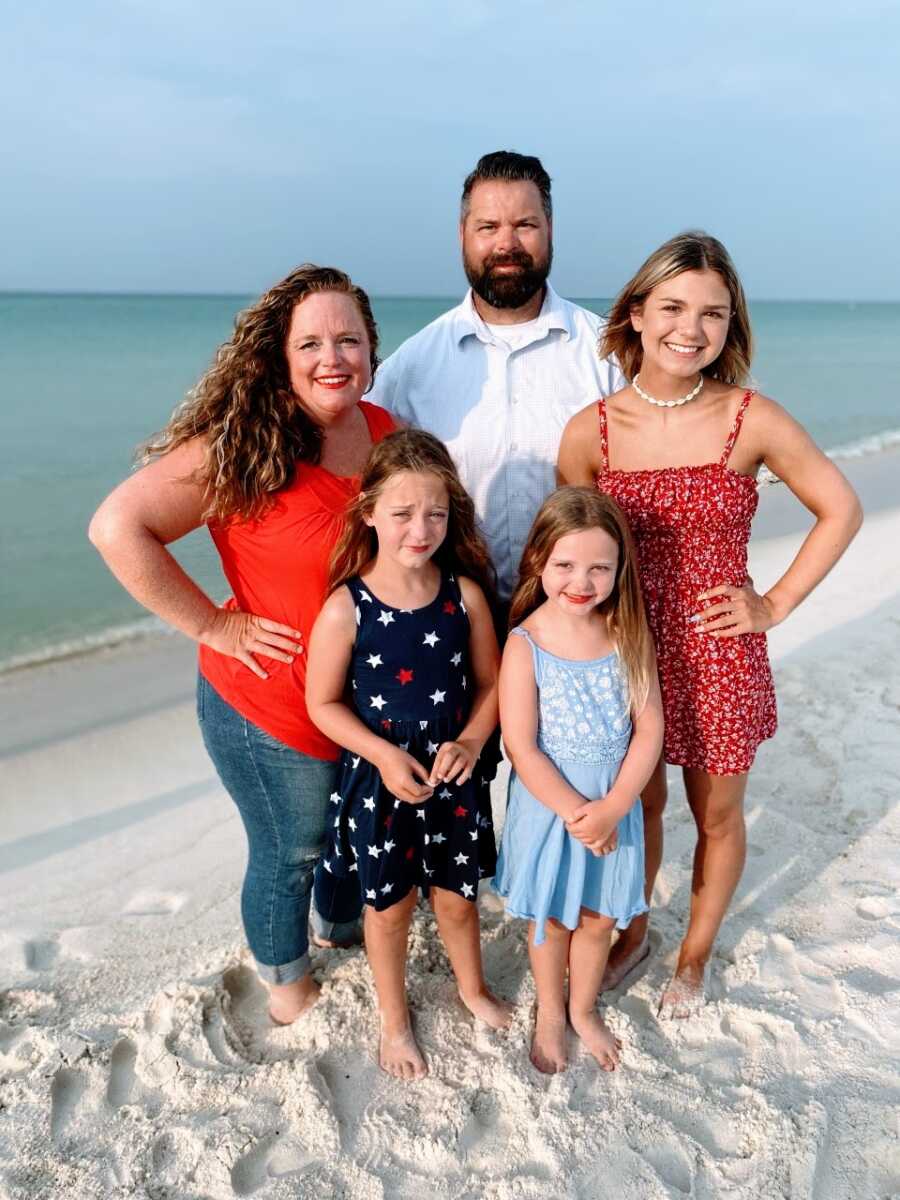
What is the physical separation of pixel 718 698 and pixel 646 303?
114 cm

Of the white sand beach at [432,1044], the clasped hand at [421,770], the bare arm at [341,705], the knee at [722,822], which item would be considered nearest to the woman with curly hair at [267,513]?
the bare arm at [341,705]

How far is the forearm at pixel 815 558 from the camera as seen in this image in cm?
256

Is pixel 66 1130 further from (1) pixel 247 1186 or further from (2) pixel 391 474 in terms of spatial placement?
(2) pixel 391 474

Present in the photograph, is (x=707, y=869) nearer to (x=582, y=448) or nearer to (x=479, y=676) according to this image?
(x=479, y=676)

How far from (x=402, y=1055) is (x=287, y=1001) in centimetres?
44

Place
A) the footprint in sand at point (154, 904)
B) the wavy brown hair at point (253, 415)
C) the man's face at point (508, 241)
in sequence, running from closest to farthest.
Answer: the wavy brown hair at point (253, 415), the man's face at point (508, 241), the footprint in sand at point (154, 904)

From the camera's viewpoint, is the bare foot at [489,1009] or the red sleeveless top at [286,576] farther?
the bare foot at [489,1009]

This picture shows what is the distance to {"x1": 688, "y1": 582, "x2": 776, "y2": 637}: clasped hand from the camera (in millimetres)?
2518

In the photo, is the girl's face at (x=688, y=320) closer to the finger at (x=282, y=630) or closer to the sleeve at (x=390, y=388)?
the sleeve at (x=390, y=388)

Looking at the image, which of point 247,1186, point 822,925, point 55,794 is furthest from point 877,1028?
point 55,794

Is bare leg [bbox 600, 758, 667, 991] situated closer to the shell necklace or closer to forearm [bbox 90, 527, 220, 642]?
the shell necklace

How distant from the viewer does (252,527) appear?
2375mm

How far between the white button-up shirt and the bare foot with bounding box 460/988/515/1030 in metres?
1.32

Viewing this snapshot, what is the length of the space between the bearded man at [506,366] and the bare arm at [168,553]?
0.93 metres
